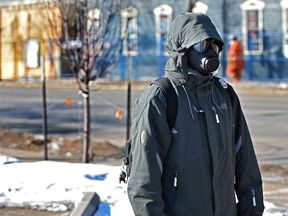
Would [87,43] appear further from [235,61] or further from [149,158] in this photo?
[235,61]

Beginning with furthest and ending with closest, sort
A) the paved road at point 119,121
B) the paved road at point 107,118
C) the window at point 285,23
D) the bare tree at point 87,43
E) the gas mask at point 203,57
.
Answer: the window at point 285,23 → the paved road at point 107,118 → the paved road at point 119,121 → the bare tree at point 87,43 → the gas mask at point 203,57

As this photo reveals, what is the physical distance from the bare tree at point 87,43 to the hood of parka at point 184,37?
6921 mm

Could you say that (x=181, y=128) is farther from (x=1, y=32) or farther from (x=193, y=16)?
(x=1, y=32)

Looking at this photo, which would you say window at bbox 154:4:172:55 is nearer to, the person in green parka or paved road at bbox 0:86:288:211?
paved road at bbox 0:86:288:211

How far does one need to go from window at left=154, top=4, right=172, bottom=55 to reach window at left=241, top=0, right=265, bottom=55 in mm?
3550

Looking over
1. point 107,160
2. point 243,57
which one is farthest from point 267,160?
point 243,57

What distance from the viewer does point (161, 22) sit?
32.6 m

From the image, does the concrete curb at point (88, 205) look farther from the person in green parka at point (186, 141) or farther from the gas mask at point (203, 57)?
the gas mask at point (203, 57)

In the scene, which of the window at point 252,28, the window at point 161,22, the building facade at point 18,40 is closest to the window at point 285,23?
the window at point 252,28

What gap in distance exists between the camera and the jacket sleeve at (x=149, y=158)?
3.39m

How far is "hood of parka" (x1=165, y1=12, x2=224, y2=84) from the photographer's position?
3508 millimetres

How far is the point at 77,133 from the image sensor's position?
1481 cm

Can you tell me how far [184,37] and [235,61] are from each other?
24.8m

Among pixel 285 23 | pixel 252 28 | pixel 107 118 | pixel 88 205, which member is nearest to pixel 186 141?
pixel 88 205
